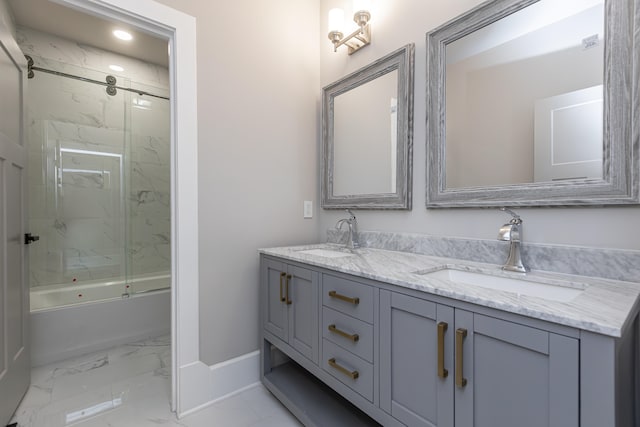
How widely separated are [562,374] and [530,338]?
8 cm

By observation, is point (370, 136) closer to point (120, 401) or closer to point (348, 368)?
point (348, 368)

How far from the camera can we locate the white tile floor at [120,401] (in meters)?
1.50

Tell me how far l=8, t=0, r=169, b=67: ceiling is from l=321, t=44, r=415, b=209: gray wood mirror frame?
146 cm

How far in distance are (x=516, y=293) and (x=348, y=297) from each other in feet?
1.87

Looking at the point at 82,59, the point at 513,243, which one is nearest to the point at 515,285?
the point at 513,243

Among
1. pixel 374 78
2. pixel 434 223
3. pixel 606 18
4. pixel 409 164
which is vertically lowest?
pixel 434 223

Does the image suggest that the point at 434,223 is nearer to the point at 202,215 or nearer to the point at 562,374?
the point at 562,374

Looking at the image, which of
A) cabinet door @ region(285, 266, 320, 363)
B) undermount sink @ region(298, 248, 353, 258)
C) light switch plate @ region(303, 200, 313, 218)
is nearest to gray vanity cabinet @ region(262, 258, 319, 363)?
cabinet door @ region(285, 266, 320, 363)

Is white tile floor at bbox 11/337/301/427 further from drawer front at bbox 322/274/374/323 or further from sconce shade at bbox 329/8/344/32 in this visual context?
sconce shade at bbox 329/8/344/32

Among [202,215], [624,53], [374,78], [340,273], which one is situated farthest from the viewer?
[374,78]

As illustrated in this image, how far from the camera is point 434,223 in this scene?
1492 mm

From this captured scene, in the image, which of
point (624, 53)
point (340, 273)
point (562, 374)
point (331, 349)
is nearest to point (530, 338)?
point (562, 374)

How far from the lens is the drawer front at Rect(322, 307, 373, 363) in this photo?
1.12 meters

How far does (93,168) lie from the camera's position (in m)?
2.69
